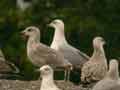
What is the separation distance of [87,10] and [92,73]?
12.0m

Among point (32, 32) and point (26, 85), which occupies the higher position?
point (32, 32)

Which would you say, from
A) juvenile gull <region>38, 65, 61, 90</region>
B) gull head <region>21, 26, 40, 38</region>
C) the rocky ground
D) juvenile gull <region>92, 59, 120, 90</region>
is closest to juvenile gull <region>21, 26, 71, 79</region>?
gull head <region>21, 26, 40, 38</region>

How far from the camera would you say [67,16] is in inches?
1169

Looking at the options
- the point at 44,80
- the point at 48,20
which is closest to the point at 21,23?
the point at 48,20

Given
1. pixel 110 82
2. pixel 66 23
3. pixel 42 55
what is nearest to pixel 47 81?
pixel 110 82

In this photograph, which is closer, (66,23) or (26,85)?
(26,85)

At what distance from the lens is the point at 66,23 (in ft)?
95.8

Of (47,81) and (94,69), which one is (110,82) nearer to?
(47,81)

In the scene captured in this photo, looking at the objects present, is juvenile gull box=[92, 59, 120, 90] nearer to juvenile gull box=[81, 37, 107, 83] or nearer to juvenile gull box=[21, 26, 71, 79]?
juvenile gull box=[81, 37, 107, 83]

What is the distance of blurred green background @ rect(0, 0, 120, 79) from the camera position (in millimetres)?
26391

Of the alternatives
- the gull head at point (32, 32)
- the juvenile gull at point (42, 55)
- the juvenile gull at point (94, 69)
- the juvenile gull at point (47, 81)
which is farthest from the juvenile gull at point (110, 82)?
the gull head at point (32, 32)

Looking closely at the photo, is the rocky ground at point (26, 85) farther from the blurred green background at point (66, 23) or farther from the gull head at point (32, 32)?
the blurred green background at point (66, 23)

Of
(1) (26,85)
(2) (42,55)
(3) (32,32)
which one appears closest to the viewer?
(1) (26,85)

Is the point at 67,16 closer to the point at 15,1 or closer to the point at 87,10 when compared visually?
the point at 87,10
